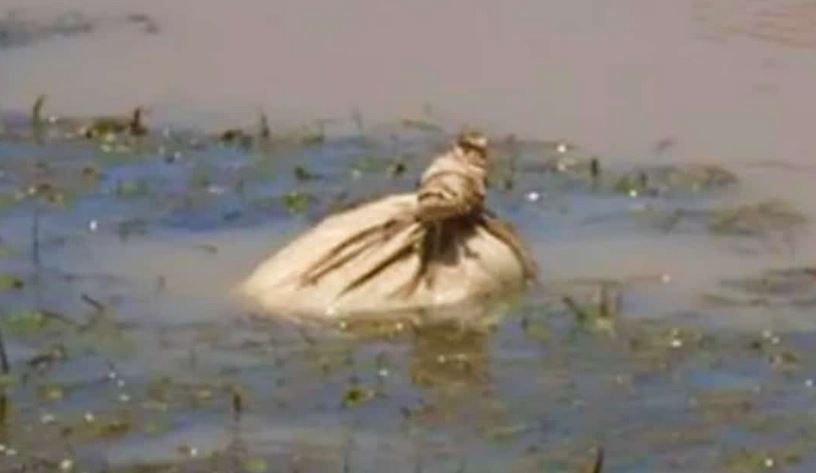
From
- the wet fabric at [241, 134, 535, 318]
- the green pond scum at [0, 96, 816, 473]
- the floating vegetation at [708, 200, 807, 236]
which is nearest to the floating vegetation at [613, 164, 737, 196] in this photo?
the green pond scum at [0, 96, 816, 473]

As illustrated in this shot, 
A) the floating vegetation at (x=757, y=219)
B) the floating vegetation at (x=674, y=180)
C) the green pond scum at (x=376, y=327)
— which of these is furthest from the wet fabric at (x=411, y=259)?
the floating vegetation at (x=674, y=180)

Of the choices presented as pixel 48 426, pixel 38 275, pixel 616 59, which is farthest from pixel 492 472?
pixel 616 59

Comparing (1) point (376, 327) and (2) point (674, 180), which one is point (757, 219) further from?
(1) point (376, 327)

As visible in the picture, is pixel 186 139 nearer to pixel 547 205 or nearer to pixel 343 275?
pixel 547 205

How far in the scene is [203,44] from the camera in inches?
423

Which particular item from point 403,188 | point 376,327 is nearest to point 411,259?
point 376,327

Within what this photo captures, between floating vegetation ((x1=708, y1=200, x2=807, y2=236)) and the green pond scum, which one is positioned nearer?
the green pond scum

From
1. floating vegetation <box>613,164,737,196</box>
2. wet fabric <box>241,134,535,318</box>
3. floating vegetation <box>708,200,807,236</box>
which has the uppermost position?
wet fabric <box>241,134,535,318</box>

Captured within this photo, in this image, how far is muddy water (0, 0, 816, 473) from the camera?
6.39 metres

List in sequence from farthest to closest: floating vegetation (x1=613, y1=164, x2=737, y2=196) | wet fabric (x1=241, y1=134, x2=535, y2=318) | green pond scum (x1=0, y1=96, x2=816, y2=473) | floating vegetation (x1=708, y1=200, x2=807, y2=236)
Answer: floating vegetation (x1=613, y1=164, x2=737, y2=196) → floating vegetation (x1=708, y1=200, x2=807, y2=236) → wet fabric (x1=241, y1=134, x2=535, y2=318) → green pond scum (x1=0, y1=96, x2=816, y2=473)

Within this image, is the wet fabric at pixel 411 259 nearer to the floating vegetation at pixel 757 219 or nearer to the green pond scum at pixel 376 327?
the green pond scum at pixel 376 327

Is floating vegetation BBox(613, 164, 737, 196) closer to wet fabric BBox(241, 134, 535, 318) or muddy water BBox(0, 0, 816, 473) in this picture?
muddy water BBox(0, 0, 816, 473)

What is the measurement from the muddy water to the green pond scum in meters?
0.01

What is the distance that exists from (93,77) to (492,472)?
14.7 feet
